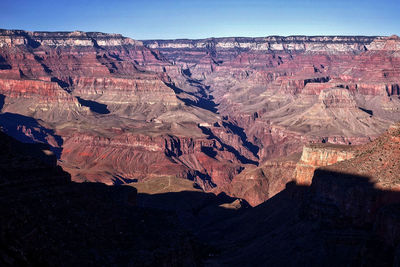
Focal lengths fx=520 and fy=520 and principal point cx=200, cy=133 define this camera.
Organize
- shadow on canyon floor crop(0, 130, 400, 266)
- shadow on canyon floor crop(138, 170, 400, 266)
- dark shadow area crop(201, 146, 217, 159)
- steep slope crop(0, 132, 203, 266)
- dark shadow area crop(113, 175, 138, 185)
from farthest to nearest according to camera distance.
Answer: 1. dark shadow area crop(201, 146, 217, 159)
2. dark shadow area crop(113, 175, 138, 185)
3. shadow on canyon floor crop(138, 170, 400, 266)
4. steep slope crop(0, 132, 203, 266)
5. shadow on canyon floor crop(0, 130, 400, 266)

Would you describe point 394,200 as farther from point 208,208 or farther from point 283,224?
point 208,208

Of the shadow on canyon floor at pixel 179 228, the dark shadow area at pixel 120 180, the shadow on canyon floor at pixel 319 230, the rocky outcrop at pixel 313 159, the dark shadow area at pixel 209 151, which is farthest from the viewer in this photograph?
the dark shadow area at pixel 209 151

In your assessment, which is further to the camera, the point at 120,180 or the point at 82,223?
the point at 120,180

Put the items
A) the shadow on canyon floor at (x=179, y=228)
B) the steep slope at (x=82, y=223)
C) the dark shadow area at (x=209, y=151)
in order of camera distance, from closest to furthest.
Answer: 1. the shadow on canyon floor at (x=179, y=228)
2. the steep slope at (x=82, y=223)
3. the dark shadow area at (x=209, y=151)

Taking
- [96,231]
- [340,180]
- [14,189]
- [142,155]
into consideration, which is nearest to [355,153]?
[340,180]

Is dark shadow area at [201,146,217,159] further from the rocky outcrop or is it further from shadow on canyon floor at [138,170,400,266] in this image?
the rocky outcrop

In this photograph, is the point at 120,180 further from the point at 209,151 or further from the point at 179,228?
the point at 179,228

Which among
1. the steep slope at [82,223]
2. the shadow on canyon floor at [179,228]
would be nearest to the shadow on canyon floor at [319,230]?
the shadow on canyon floor at [179,228]

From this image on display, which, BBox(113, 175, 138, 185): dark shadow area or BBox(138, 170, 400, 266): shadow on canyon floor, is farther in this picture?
BBox(113, 175, 138, 185): dark shadow area

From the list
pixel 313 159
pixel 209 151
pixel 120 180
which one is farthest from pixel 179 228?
pixel 209 151

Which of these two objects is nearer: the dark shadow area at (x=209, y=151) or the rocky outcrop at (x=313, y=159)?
the rocky outcrop at (x=313, y=159)

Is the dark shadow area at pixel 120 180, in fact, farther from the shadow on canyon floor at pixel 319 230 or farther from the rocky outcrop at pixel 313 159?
the rocky outcrop at pixel 313 159

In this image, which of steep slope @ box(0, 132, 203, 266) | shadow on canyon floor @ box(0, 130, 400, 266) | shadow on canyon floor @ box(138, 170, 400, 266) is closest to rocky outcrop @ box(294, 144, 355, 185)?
shadow on canyon floor @ box(138, 170, 400, 266)
